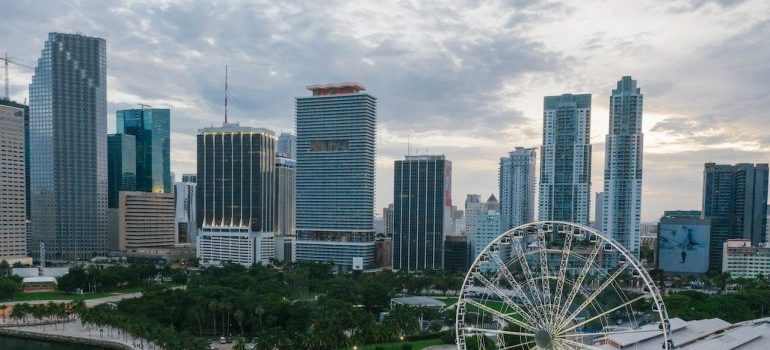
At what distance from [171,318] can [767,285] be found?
8622 centimetres

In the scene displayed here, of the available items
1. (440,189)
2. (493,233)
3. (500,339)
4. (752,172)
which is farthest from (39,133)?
(752,172)

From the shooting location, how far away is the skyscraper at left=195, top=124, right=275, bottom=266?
132500 mm

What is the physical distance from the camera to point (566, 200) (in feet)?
374

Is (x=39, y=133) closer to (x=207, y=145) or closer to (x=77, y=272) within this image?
(x=207, y=145)

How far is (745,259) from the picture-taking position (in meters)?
102

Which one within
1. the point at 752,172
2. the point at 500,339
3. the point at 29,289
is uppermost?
the point at 752,172

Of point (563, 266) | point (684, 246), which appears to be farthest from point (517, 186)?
point (563, 266)

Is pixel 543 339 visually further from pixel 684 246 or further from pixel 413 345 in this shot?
pixel 684 246

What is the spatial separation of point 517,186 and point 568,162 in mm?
26778

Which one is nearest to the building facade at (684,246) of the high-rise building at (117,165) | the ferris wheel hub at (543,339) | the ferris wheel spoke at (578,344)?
the ferris wheel spoke at (578,344)

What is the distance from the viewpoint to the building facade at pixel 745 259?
10069 cm

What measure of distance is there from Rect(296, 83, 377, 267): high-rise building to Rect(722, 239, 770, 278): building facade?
2995 inches

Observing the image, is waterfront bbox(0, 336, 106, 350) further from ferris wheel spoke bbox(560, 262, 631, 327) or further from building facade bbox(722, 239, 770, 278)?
building facade bbox(722, 239, 770, 278)

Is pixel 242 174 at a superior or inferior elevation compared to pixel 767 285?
superior
